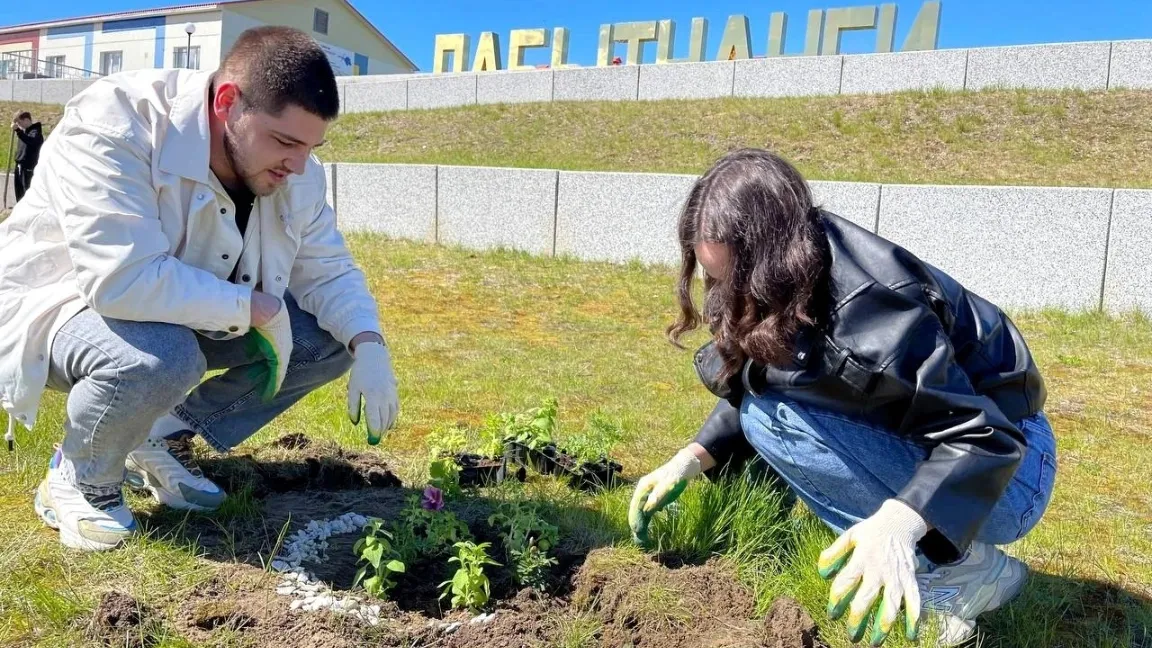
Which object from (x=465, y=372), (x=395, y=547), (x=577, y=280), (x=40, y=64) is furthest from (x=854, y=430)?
(x=40, y=64)

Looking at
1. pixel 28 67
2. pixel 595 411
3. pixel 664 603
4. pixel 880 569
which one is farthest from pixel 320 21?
pixel 880 569

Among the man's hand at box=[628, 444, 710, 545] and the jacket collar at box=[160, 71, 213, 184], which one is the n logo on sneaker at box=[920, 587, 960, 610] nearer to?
the man's hand at box=[628, 444, 710, 545]

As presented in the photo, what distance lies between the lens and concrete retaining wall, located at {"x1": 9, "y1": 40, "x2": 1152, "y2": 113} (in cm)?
1195

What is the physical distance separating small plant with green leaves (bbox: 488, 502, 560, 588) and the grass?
788 cm

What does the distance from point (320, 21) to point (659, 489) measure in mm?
42244

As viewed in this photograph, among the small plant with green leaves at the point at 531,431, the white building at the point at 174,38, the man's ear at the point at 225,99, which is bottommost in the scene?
the small plant with green leaves at the point at 531,431

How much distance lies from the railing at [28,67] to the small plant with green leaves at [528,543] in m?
42.8

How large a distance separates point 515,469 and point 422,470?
13.3 inches

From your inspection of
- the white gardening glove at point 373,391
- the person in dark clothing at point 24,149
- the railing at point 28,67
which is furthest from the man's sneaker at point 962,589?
the railing at point 28,67

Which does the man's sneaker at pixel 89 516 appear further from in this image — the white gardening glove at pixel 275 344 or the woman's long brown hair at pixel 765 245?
the woman's long brown hair at pixel 765 245

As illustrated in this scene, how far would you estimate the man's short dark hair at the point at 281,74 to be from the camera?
2.21 meters

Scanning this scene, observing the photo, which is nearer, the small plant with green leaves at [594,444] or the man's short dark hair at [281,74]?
the man's short dark hair at [281,74]

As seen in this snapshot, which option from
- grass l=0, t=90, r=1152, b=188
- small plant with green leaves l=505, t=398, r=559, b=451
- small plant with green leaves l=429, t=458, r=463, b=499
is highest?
grass l=0, t=90, r=1152, b=188

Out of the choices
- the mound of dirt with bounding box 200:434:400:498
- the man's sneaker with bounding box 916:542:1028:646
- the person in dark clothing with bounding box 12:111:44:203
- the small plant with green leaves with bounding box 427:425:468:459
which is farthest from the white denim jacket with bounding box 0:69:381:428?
the person in dark clothing with bounding box 12:111:44:203
